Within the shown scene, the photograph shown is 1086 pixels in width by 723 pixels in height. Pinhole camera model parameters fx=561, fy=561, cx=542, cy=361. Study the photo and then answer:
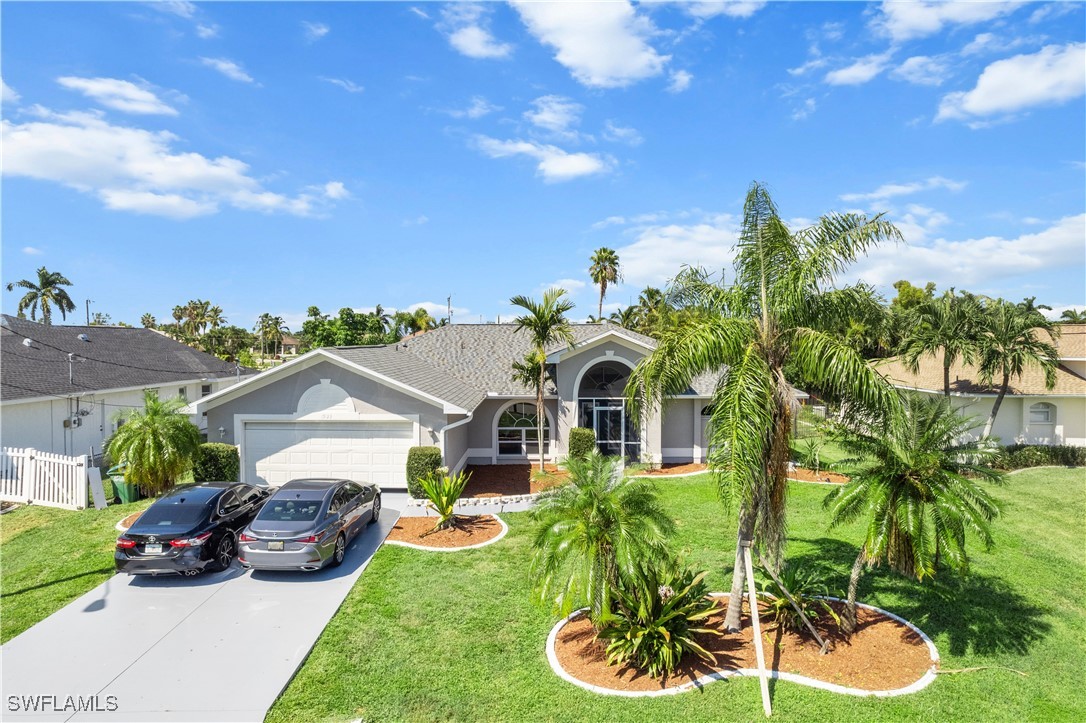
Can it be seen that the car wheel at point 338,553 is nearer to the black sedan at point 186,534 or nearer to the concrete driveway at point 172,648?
the concrete driveway at point 172,648

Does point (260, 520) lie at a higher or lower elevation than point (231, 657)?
higher

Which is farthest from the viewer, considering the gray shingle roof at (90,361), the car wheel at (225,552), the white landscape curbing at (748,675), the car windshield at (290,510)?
the gray shingle roof at (90,361)

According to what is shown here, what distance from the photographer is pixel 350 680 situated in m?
7.69

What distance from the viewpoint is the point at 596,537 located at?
7750 mm

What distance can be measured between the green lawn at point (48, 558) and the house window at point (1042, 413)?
1279 inches

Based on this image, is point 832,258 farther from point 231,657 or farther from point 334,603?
point 231,657

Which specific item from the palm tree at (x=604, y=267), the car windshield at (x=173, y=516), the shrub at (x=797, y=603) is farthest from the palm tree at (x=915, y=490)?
the palm tree at (x=604, y=267)

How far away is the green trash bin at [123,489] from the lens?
1602 centimetres

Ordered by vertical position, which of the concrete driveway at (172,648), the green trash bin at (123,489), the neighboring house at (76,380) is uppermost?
the neighboring house at (76,380)

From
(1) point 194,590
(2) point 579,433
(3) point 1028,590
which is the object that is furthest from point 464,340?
(3) point 1028,590

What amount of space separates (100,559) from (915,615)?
1565 cm

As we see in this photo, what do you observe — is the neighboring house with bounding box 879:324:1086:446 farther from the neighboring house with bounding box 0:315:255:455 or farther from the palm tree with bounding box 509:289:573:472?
the neighboring house with bounding box 0:315:255:455

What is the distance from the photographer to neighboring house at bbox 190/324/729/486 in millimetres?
17016

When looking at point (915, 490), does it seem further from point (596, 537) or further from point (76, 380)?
point (76, 380)
